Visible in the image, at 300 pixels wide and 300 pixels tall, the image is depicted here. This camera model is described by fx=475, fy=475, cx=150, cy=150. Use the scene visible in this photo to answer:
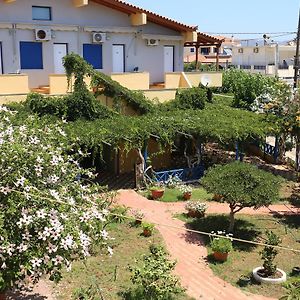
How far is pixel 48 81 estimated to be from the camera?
2334 centimetres

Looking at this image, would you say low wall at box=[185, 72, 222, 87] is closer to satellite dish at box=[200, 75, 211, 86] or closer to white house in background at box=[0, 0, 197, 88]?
satellite dish at box=[200, 75, 211, 86]

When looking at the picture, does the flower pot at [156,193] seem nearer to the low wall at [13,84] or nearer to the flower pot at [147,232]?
the flower pot at [147,232]

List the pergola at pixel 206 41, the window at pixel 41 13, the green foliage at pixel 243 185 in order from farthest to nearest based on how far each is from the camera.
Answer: the pergola at pixel 206 41 < the window at pixel 41 13 < the green foliage at pixel 243 185

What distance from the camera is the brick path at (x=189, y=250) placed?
41.2 feet

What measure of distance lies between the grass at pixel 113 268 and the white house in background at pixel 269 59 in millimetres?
56824

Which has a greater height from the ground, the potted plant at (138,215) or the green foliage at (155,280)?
the green foliage at (155,280)

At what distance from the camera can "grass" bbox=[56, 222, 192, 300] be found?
1219 cm

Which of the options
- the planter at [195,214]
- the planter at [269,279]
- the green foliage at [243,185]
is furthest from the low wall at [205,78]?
the planter at [269,279]

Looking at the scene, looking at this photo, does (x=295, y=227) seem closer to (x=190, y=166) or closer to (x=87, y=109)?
(x=190, y=166)

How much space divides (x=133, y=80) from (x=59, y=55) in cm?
385

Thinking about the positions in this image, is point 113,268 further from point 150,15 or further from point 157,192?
point 150,15

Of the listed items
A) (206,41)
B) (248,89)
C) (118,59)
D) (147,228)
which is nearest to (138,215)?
(147,228)

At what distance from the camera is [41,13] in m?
22.6

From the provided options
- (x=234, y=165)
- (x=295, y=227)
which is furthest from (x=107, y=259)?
(x=295, y=227)
